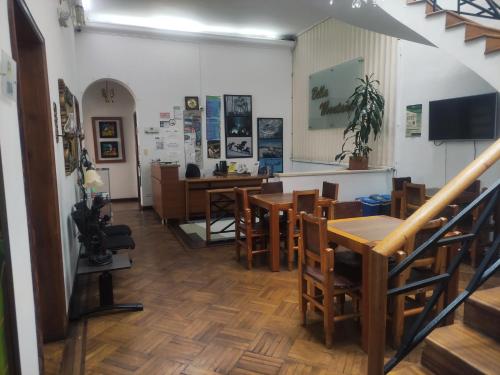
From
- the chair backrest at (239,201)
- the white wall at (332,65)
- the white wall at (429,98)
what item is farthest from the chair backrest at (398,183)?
the chair backrest at (239,201)

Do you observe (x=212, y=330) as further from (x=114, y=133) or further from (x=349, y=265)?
(x=114, y=133)

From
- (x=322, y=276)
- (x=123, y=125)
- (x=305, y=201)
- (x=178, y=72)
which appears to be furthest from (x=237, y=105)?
(x=322, y=276)

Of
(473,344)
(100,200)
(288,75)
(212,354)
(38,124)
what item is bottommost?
(212,354)

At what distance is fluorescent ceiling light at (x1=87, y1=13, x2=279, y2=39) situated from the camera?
261 inches

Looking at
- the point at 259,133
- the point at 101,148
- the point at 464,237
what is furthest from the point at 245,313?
the point at 101,148

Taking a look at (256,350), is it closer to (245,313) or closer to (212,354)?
(212,354)

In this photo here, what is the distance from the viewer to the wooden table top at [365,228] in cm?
241

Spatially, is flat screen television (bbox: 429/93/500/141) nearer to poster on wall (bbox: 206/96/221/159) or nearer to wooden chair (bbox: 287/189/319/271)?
wooden chair (bbox: 287/189/319/271)

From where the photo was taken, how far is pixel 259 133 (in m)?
8.06

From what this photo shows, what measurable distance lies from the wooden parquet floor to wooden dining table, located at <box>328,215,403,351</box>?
0.33 meters

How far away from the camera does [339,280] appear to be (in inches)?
99.4

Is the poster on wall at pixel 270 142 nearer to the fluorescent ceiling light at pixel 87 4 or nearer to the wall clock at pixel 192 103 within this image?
the wall clock at pixel 192 103

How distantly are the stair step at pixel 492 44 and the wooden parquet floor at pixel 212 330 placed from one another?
2859mm

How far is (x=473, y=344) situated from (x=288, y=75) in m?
7.28
